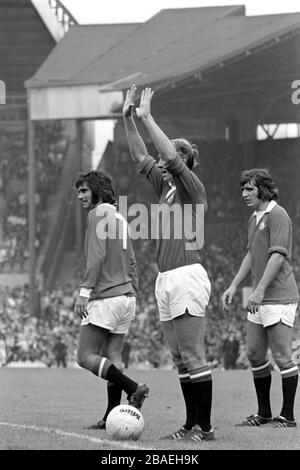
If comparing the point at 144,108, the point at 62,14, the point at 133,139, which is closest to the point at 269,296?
the point at 133,139

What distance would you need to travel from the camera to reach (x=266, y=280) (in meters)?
7.93

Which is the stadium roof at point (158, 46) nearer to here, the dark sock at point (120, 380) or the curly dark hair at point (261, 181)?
the curly dark hair at point (261, 181)

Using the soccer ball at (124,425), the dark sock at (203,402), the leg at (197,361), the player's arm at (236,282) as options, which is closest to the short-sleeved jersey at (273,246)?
the player's arm at (236,282)

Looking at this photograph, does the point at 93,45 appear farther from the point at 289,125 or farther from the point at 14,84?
the point at 289,125

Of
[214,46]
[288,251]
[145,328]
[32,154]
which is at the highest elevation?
[214,46]

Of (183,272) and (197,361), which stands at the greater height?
(183,272)

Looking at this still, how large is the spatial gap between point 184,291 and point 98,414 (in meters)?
2.62

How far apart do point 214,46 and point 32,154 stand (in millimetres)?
3963

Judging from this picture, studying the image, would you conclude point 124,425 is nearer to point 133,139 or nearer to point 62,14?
point 133,139

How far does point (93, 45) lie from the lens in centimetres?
2208

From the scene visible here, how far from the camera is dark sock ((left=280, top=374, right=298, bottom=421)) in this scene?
8.09 m

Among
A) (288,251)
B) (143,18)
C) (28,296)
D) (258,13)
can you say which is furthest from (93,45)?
(288,251)

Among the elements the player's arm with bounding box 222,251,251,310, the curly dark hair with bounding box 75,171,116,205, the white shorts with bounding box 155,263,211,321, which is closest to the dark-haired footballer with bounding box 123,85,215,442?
the white shorts with bounding box 155,263,211,321

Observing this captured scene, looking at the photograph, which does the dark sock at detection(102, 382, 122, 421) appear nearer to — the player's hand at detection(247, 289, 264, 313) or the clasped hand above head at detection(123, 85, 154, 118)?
the player's hand at detection(247, 289, 264, 313)
